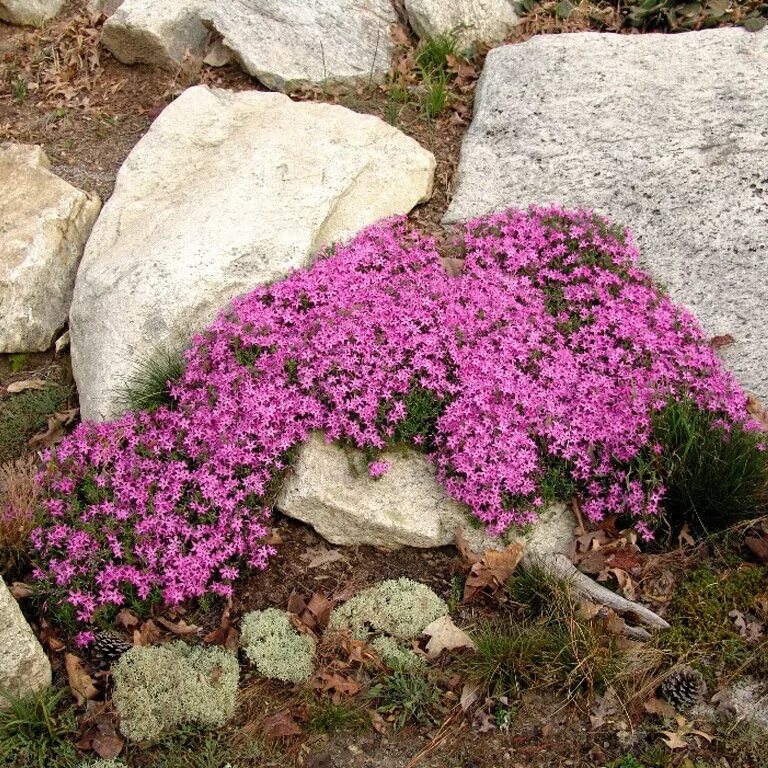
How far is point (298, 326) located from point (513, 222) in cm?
196

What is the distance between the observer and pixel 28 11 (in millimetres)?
9672

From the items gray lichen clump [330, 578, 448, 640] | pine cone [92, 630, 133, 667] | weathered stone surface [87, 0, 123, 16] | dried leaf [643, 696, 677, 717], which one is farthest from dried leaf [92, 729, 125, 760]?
weathered stone surface [87, 0, 123, 16]

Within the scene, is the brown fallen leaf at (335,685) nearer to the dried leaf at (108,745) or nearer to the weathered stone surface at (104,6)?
the dried leaf at (108,745)

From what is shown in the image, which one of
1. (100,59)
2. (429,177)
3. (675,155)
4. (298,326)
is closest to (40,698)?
(298,326)

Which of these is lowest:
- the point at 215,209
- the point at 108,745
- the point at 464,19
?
the point at 108,745

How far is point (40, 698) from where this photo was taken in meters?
4.15

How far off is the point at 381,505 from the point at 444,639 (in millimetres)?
910

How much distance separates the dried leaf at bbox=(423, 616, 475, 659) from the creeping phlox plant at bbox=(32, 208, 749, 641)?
2.13 feet

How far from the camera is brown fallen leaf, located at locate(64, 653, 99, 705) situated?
433cm

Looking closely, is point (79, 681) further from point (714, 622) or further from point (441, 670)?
point (714, 622)

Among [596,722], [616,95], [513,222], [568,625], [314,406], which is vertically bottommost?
[596,722]

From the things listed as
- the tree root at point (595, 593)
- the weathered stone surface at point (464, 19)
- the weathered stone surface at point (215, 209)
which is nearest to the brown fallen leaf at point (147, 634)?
the weathered stone surface at point (215, 209)

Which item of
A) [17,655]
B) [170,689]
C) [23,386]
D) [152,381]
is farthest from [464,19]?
[17,655]

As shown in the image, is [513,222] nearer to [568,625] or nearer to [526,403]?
[526,403]
